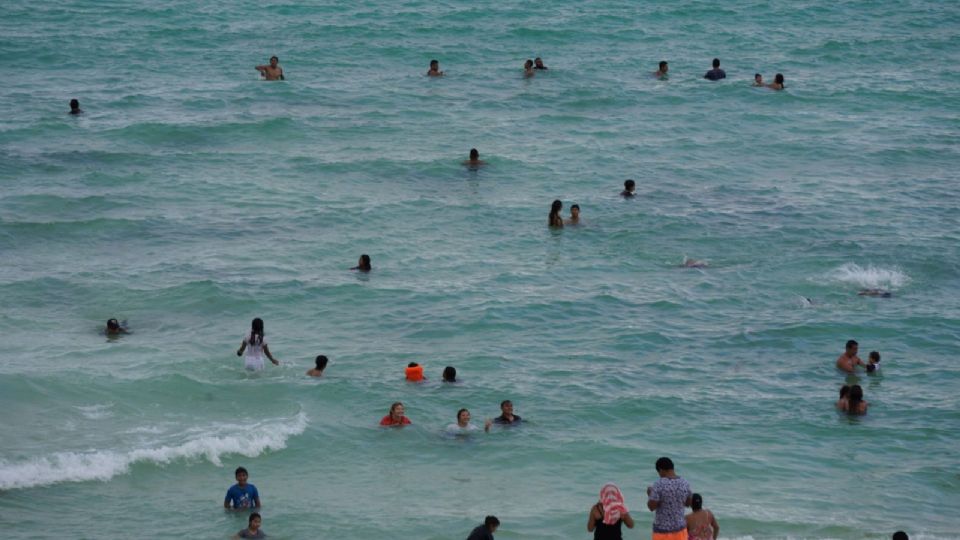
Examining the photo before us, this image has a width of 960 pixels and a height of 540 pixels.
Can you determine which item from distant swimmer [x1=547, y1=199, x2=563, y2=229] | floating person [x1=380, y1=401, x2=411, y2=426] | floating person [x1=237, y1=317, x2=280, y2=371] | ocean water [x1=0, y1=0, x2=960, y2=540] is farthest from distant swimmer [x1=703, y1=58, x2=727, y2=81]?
floating person [x1=380, y1=401, x2=411, y2=426]

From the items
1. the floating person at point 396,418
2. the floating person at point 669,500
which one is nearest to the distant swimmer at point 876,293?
the floating person at point 396,418

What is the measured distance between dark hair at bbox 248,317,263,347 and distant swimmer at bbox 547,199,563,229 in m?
9.37

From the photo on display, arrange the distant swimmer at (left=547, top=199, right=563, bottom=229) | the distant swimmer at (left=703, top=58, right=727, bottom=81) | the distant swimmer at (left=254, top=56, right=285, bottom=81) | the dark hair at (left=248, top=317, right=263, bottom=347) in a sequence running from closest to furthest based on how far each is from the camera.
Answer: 1. the dark hair at (left=248, top=317, right=263, bottom=347)
2. the distant swimmer at (left=547, top=199, right=563, bottom=229)
3. the distant swimmer at (left=254, top=56, right=285, bottom=81)
4. the distant swimmer at (left=703, top=58, right=727, bottom=81)

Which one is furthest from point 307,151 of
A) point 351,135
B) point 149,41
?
point 149,41

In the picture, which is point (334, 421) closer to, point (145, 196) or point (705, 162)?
point (145, 196)

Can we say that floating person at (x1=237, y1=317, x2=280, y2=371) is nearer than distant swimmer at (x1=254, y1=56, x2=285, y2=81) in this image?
Yes

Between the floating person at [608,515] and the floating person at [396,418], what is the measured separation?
6.32 m

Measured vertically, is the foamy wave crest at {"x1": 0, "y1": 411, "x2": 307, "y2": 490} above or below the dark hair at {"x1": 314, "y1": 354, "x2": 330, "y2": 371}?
below

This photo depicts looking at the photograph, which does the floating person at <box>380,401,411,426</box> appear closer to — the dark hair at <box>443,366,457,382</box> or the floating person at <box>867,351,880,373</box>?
the dark hair at <box>443,366,457,382</box>

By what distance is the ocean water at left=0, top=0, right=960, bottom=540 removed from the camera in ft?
63.7

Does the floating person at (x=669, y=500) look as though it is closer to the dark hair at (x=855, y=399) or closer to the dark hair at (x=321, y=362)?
the dark hair at (x=855, y=399)

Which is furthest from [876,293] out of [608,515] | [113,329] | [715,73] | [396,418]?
[715,73]

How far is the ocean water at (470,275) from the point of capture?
764 inches

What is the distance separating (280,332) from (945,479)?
1193 centimetres
